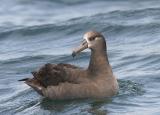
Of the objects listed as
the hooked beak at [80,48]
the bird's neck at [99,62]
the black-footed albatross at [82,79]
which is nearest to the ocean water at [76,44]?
the black-footed albatross at [82,79]

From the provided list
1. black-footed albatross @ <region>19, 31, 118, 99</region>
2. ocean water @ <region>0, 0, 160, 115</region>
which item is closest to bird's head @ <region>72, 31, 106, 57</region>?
black-footed albatross @ <region>19, 31, 118, 99</region>

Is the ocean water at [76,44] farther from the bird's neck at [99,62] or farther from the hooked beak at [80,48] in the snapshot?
the hooked beak at [80,48]

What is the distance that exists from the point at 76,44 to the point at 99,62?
15.7ft

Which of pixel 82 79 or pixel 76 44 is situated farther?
pixel 76 44

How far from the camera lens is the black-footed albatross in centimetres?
1320

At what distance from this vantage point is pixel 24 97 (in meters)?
14.0

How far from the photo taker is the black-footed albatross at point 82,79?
13195mm

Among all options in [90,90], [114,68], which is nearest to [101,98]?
[90,90]

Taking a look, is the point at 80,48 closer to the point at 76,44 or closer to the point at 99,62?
the point at 99,62

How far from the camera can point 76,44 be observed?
18.3m

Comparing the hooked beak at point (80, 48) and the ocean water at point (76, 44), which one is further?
the hooked beak at point (80, 48)

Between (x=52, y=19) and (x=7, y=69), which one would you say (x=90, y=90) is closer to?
(x=7, y=69)

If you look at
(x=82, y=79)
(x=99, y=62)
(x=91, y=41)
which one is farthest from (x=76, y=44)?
(x=82, y=79)

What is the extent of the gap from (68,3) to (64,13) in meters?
1.25
